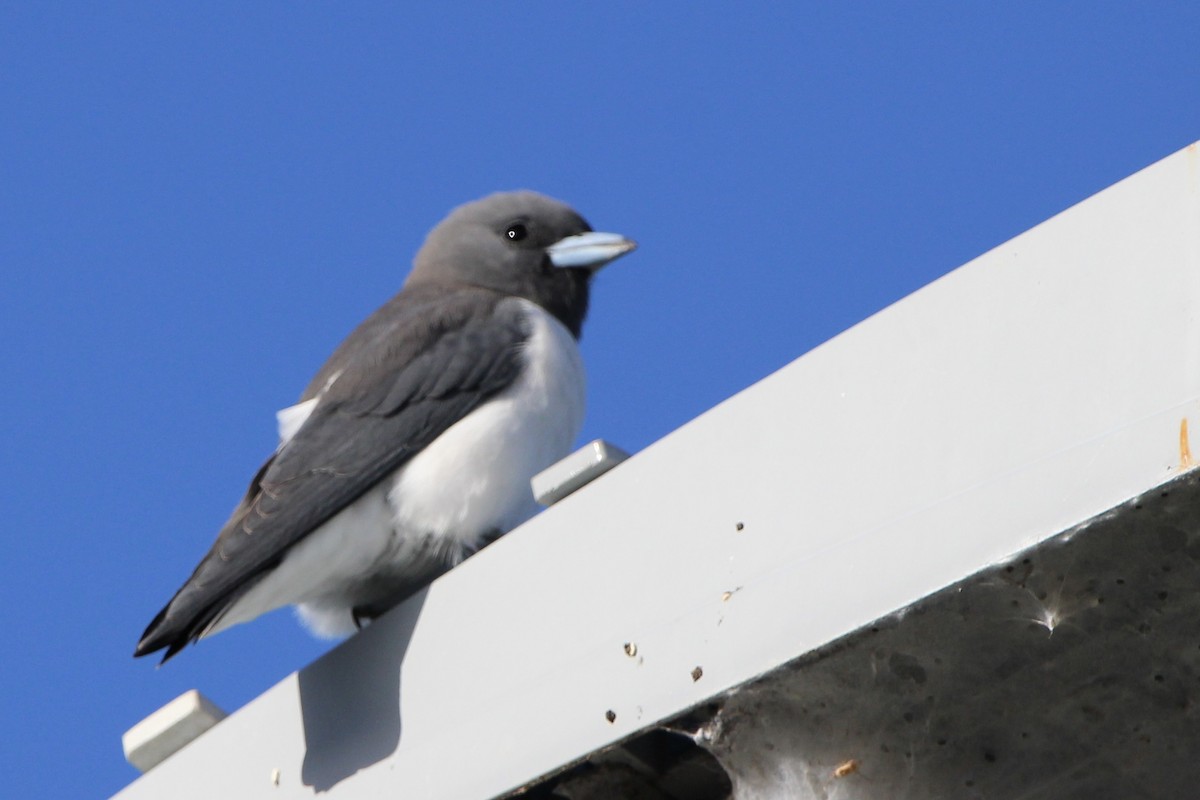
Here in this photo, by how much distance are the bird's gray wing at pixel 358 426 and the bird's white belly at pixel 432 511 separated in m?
0.06

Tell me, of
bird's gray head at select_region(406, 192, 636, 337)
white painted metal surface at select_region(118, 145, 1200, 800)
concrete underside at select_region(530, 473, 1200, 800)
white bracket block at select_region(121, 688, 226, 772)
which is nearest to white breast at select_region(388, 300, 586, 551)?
bird's gray head at select_region(406, 192, 636, 337)

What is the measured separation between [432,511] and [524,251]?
5.21 ft

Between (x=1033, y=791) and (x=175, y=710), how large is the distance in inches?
75.2

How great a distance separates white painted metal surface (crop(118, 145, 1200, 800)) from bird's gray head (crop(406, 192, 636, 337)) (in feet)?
8.47

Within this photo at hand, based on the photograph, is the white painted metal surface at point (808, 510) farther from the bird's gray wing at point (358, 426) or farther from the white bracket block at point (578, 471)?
the bird's gray wing at point (358, 426)

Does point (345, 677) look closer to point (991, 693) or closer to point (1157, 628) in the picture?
point (991, 693)

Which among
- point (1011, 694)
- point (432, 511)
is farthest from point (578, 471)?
point (432, 511)

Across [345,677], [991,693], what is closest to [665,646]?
[991,693]

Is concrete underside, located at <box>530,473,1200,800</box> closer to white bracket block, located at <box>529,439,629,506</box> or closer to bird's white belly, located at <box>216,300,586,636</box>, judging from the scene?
white bracket block, located at <box>529,439,629,506</box>

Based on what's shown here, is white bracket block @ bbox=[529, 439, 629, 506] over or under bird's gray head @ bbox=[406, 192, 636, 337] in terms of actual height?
under

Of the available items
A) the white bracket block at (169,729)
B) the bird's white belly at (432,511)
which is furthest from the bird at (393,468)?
the white bracket block at (169,729)

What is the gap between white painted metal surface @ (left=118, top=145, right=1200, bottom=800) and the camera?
219 centimetres

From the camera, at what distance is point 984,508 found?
2258 mm

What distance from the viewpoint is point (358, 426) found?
15.1 ft
